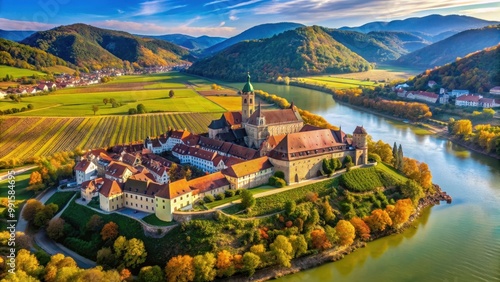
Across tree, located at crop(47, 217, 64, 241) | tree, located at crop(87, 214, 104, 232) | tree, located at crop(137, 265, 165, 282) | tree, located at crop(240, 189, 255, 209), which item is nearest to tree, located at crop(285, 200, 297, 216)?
tree, located at crop(240, 189, 255, 209)

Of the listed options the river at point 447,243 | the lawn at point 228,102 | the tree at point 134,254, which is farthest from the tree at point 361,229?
the lawn at point 228,102

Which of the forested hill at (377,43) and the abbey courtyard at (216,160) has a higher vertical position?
the forested hill at (377,43)

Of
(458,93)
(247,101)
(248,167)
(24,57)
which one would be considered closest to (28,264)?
(248,167)

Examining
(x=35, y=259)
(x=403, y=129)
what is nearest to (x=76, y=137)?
(x=35, y=259)

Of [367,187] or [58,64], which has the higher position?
[58,64]

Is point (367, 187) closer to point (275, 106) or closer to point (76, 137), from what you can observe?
point (76, 137)

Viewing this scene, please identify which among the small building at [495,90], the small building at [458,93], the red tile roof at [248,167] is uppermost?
the small building at [495,90]

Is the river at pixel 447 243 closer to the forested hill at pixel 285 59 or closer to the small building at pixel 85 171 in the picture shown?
the small building at pixel 85 171
